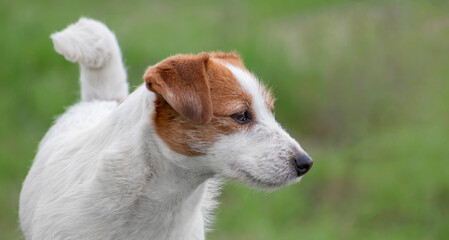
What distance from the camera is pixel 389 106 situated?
9.31 m

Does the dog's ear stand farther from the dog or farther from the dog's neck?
the dog's neck

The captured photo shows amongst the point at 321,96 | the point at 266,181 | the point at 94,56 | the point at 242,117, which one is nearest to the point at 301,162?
the point at 266,181

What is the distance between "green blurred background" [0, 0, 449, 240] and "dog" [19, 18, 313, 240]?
3397mm

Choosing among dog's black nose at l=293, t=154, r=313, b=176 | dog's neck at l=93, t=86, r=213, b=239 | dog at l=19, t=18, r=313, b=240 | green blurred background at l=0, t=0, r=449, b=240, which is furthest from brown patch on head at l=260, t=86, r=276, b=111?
green blurred background at l=0, t=0, r=449, b=240

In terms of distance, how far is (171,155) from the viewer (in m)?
3.87

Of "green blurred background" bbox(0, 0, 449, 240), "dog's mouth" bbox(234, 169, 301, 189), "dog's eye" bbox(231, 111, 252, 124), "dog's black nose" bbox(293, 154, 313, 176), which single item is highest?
"dog's eye" bbox(231, 111, 252, 124)

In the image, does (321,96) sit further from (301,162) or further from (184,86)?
(184,86)

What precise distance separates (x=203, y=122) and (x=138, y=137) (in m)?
0.40

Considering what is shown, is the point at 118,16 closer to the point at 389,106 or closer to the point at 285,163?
the point at 389,106

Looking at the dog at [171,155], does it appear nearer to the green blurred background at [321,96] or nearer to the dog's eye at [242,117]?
the dog's eye at [242,117]

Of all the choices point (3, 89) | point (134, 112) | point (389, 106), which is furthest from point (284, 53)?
point (134, 112)

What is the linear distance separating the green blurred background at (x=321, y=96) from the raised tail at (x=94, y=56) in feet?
8.08

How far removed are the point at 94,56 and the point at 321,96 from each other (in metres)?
4.83

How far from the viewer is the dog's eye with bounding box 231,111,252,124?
3.89 meters
